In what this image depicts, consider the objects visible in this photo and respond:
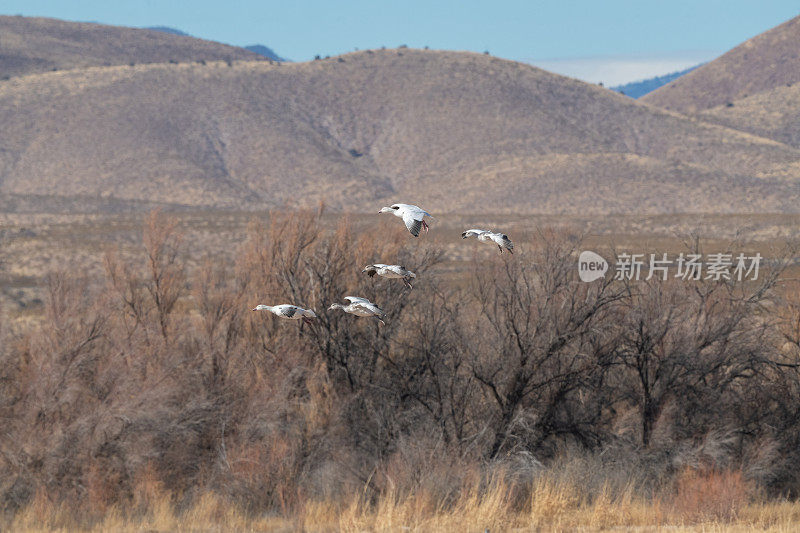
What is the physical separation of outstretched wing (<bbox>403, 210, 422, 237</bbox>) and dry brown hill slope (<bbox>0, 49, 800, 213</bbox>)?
74.2 meters

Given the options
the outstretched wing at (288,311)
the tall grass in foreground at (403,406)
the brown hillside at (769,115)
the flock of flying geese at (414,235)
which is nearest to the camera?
the flock of flying geese at (414,235)

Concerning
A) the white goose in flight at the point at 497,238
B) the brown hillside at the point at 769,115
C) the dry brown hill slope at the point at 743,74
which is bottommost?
the white goose in flight at the point at 497,238

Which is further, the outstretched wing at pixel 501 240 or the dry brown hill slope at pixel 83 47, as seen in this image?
the dry brown hill slope at pixel 83 47

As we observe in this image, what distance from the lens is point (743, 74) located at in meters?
159

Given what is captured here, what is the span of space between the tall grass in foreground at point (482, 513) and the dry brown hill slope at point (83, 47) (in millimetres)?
127534

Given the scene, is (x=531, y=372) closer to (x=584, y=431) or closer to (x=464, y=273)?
(x=584, y=431)

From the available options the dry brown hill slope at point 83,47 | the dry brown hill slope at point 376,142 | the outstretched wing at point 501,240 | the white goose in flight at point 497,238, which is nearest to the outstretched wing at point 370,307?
the white goose in flight at point 497,238

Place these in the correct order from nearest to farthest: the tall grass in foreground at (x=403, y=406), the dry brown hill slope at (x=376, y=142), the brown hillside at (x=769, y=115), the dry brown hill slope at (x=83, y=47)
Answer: the tall grass in foreground at (x=403, y=406) < the dry brown hill slope at (x=376, y=142) < the brown hillside at (x=769, y=115) < the dry brown hill slope at (x=83, y=47)

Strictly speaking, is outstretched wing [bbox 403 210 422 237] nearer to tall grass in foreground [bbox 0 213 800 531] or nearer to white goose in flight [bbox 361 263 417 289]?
white goose in flight [bbox 361 263 417 289]

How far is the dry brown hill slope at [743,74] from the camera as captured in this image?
151250mm

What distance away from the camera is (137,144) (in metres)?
101

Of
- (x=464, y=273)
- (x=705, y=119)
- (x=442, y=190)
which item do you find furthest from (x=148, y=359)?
(x=705, y=119)

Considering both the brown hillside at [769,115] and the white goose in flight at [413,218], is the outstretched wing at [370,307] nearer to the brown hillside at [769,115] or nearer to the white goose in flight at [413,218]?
the white goose in flight at [413,218]

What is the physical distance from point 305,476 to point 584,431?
641 centimetres
